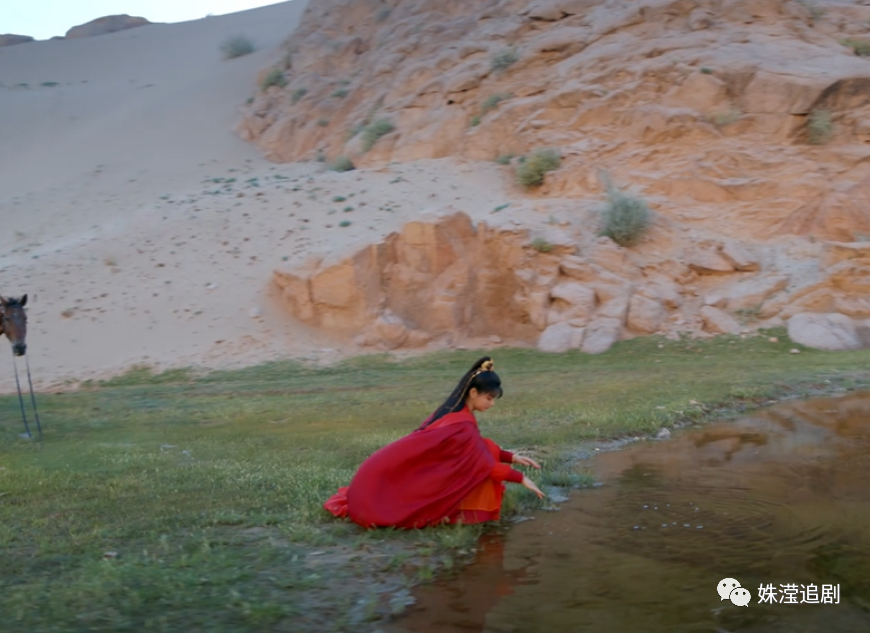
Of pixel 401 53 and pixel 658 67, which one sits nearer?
pixel 658 67

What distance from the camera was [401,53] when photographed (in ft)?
116

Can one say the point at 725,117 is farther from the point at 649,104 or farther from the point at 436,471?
the point at 436,471

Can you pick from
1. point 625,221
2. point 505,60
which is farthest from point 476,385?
point 505,60

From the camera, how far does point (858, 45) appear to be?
2712cm

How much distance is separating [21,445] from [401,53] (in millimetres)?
27217

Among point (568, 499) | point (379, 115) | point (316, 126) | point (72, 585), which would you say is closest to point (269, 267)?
point (379, 115)

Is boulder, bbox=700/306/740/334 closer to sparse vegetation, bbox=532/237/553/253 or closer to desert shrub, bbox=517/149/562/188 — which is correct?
sparse vegetation, bbox=532/237/553/253

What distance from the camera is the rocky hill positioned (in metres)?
21.4

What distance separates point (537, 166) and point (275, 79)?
1968cm

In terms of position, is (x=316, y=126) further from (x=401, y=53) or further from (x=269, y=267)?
(x=269, y=267)

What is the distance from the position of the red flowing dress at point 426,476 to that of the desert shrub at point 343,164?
2512 centimetres

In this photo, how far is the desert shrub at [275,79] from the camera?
40719 millimetres

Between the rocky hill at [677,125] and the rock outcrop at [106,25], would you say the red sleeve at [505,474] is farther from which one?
the rock outcrop at [106,25]

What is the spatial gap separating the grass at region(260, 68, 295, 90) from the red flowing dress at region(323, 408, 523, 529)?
36.9 m
